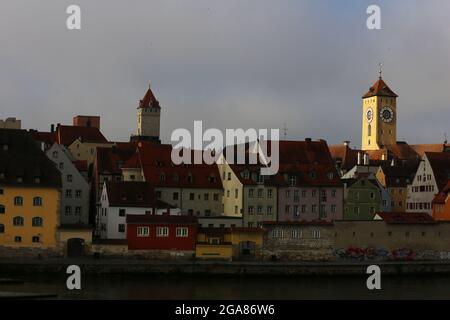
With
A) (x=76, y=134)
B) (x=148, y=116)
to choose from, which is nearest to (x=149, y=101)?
(x=148, y=116)

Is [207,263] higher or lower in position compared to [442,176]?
lower

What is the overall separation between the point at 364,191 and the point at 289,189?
8915mm

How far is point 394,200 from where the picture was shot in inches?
4129

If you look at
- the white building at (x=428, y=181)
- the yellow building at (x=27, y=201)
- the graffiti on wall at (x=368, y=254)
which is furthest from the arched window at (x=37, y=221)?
the white building at (x=428, y=181)

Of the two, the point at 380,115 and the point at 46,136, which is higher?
the point at 380,115

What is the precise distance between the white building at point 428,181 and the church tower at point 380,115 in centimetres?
7169

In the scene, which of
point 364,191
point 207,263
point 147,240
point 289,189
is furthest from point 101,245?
point 364,191

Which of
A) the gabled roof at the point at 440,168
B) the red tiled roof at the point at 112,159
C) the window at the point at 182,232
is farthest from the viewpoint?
the gabled roof at the point at 440,168

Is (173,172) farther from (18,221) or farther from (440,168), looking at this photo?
(440,168)

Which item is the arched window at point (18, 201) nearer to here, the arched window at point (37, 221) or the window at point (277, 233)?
the arched window at point (37, 221)

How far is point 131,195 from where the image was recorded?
250ft

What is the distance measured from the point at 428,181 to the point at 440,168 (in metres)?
1.88

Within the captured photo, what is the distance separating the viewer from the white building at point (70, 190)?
8389cm
